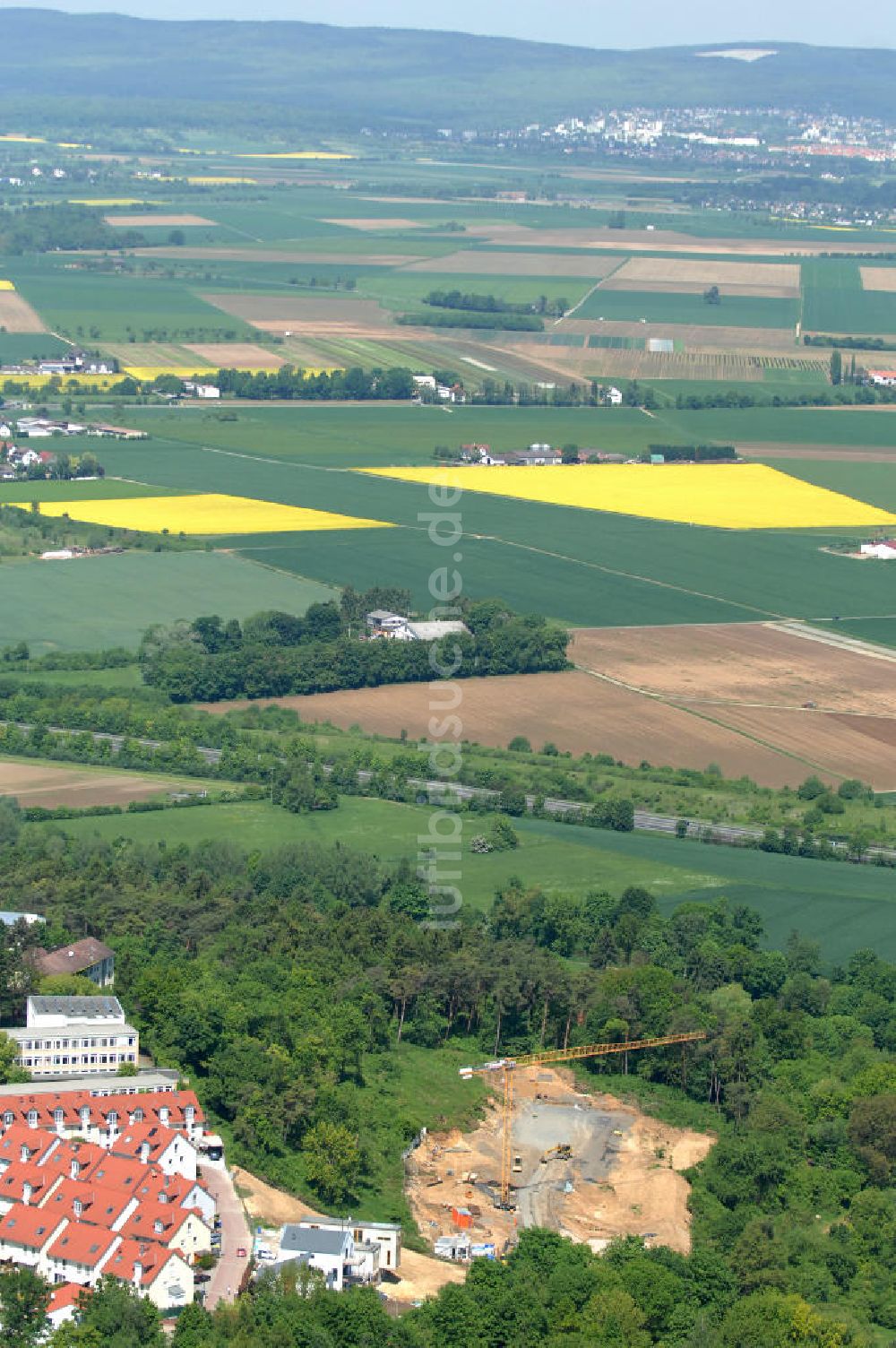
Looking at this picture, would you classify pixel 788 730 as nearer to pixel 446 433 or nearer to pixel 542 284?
pixel 446 433

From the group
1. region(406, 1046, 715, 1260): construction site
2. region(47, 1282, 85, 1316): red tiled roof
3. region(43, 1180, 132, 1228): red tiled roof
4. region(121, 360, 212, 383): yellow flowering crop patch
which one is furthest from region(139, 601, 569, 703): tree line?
region(121, 360, 212, 383): yellow flowering crop patch

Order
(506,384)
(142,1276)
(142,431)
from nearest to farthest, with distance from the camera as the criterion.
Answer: (142,1276), (142,431), (506,384)

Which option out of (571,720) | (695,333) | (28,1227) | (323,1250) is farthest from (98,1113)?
(695,333)

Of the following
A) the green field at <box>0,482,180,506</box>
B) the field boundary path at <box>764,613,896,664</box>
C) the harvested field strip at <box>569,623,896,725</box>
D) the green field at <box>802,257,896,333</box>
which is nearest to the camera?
the harvested field strip at <box>569,623,896,725</box>

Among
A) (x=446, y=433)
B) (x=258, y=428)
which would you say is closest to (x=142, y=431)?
(x=258, y=428)

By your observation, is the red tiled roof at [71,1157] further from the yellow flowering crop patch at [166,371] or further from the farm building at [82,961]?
the yellow flowering crop patch at [166,371]

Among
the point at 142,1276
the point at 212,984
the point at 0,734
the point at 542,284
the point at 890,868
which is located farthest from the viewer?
the point at 542,284

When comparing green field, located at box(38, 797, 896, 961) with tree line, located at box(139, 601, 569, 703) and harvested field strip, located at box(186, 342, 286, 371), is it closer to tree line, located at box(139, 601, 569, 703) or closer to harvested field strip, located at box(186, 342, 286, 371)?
tree line, located at box(139, 601, 569, 703)

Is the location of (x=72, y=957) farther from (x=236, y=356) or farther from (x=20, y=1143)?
(x=236, y=356)
